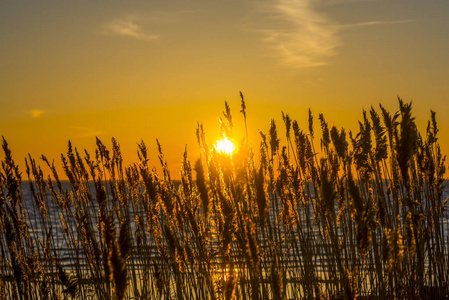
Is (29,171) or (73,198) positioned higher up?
(29,171)

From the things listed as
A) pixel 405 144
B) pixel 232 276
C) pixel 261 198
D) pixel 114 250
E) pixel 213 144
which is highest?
pixel 213 144

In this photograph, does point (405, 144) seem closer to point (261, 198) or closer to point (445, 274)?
point (261, 198)

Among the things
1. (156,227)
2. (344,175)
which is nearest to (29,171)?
(156,227)

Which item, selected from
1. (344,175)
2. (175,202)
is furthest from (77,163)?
(344,175)

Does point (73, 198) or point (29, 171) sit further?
point (29, 171)

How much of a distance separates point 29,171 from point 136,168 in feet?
5.00

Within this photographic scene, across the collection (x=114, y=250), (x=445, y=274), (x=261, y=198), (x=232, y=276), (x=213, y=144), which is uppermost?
(x=213, y=144)

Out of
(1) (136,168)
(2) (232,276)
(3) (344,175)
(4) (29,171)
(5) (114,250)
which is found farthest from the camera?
(4) (29,171)

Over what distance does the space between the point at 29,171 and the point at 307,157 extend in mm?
3192

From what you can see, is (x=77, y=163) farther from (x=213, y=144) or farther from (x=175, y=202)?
(x=213, y=144)

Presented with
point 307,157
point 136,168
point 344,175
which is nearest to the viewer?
point 344,175

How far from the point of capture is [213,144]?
148 inches

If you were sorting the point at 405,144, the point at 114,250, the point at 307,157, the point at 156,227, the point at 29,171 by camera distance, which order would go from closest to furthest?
the point at 114,250
the point at 405,144
the point at 156,227
the point at 307,157
the point at 29,171

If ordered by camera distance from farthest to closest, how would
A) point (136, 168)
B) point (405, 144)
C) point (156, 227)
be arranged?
point (136, 168) < point (156, 227) < point (405, 144)
